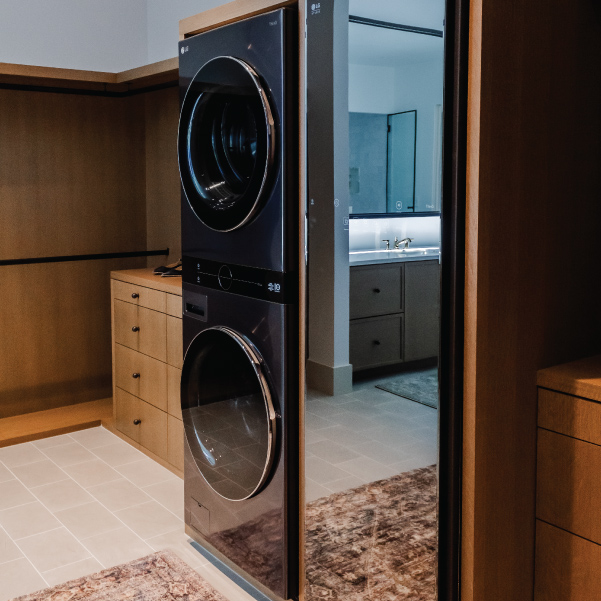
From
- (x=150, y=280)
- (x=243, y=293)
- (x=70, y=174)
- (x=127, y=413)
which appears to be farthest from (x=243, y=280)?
(x=70, y=174)

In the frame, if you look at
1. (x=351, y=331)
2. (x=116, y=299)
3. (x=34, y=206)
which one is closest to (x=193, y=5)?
(x=34, y=206)

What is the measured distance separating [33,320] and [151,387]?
1.07m

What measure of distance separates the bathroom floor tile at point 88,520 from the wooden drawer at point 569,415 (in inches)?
68.5

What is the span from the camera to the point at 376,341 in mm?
1721

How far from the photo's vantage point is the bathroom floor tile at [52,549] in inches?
97.6

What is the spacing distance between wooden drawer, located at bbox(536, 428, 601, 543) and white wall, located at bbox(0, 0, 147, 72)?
3.55 meters

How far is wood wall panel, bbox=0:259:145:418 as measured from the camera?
12.9 ft

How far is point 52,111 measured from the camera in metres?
3.93

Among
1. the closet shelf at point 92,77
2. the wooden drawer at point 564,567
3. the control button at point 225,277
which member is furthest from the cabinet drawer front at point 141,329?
the wooden drawer at point 564,567

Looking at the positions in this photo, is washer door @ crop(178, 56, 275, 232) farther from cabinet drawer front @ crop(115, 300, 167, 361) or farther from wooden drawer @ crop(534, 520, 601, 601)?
wooden drawer @ crop(534, 520, 601, 601)

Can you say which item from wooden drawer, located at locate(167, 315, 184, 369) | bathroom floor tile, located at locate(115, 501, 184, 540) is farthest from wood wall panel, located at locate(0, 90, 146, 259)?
bathroom floor tile, located at locate(115, 501, 184, 540)

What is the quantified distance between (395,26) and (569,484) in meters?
1.09

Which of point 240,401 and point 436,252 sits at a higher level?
point 436,252

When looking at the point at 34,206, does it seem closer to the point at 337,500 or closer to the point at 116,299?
A: the point at 116,299
